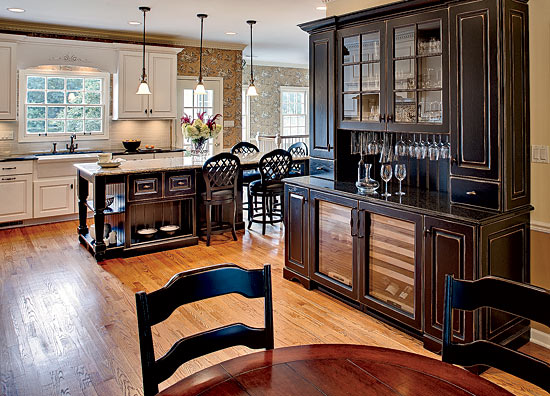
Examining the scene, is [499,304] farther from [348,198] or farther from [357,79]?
[357,79]

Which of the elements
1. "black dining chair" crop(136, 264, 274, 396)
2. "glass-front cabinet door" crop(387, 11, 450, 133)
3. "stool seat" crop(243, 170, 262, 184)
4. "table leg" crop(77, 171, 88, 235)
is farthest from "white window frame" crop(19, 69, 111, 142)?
"black dining chair" crop(136, 264, 274, 396)

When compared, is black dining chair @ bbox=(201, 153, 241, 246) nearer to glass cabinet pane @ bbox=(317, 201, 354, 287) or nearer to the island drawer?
the island drawer

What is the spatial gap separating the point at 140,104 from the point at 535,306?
7163mm

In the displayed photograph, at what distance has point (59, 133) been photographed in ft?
23.9

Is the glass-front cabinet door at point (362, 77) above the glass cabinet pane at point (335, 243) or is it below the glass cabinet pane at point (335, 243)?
above

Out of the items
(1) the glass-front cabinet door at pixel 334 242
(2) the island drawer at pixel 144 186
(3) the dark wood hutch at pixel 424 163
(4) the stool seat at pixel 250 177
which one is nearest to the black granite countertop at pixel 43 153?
(4) the stool seat at pixel 250 177

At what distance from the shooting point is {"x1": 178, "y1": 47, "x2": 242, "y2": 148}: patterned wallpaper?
8.38 m

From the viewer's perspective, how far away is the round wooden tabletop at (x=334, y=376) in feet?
4.05

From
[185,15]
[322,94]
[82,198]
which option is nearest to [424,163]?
[322,94]

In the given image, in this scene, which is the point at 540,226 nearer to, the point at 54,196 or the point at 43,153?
the point at 54,196

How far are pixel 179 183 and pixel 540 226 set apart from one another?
3.61 m

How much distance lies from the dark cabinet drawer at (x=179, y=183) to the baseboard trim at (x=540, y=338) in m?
3.65

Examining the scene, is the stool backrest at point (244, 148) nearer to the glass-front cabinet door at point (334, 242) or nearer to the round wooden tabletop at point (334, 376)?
the glass-front cabinet door at point (334, 242)

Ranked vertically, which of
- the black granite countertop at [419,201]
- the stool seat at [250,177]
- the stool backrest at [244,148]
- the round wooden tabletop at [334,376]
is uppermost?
the stool backrest at [244,148]
